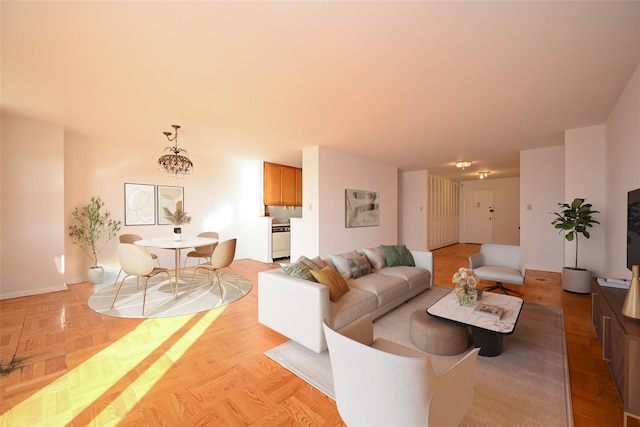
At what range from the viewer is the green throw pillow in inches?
158

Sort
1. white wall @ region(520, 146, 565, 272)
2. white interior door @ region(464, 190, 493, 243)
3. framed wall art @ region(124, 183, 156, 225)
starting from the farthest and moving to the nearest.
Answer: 1. white interior door @ region(464, 190, 493, 243)
2. white wall @ region(520, 146, 565, 272)
3. framed wall art @ region(124, 183, 156, 225)

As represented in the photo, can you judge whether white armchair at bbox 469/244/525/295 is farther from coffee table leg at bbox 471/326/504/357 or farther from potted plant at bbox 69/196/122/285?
potted plant at bbox 69/196/122/285

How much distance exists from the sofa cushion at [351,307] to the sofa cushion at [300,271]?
36cm

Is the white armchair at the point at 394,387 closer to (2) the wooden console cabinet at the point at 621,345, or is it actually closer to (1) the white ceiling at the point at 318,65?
(2) the wooden console cabinet at the point at 621,345

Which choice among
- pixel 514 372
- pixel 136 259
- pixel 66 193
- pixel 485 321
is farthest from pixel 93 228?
pixel 514 372

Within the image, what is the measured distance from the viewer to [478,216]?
33.2ft

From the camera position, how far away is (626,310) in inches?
68.7

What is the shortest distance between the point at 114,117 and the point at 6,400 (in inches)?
132

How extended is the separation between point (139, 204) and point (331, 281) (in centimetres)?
470

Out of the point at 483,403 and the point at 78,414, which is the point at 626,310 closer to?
the point at 483,403

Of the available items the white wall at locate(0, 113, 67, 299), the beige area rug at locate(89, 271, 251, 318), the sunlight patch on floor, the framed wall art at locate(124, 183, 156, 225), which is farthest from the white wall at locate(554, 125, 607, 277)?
the white wall at locate(0, 113, 67, 299)

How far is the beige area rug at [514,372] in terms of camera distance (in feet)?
5.35

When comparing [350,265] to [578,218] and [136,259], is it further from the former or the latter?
[578,218]

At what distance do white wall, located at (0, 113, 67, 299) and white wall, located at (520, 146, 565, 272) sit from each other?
8685mm
